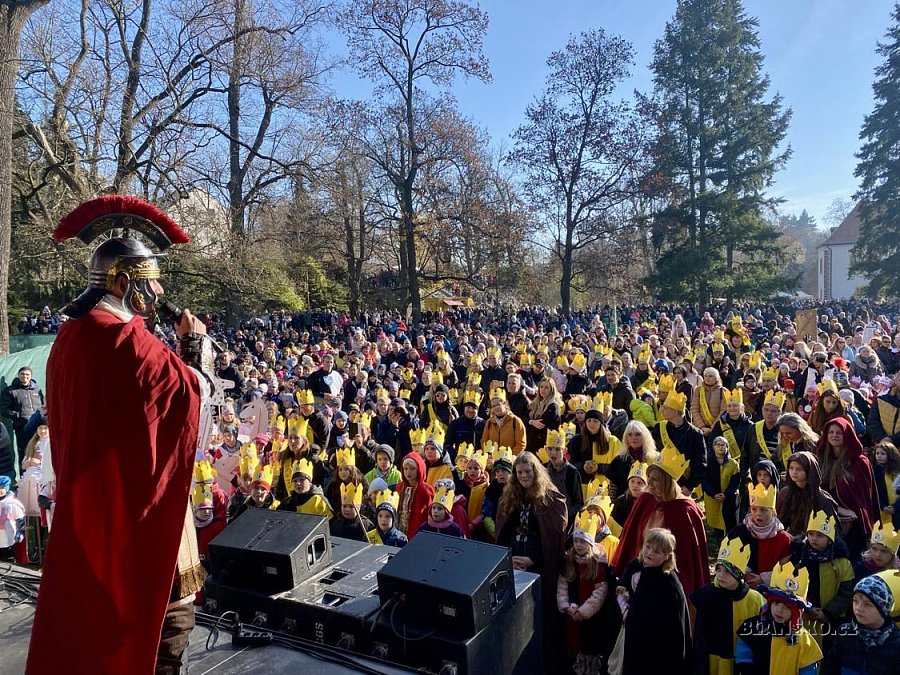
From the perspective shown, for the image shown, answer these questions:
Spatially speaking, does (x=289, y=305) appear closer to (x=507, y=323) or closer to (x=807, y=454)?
(x=507, y=323)

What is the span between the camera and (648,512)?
496cm

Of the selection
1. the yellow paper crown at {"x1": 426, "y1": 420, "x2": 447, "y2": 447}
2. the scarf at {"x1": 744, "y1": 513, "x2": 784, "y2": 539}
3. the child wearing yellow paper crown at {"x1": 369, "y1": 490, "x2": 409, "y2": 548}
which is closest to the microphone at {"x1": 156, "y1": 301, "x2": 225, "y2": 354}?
the child wearing yellow paper crown at {"x1": 369, "y1": 490, "x2": 409, "y2": 548}

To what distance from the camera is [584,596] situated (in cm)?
498

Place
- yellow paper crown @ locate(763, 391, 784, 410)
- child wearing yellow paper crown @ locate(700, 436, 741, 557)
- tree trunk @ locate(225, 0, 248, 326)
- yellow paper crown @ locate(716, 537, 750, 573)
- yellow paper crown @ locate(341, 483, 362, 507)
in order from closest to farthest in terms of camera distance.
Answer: yellow paper crown @ locate(716, 537, 750, 573), yellow paper crown @ locate(341, 483, 362, 507), child wearing yellow paper crown @ locate(700, 436, 741, 557), yellow paper crown @ locate(763, 391, 784, 410), tree trunk @ locate(225, 0, 248, 326)

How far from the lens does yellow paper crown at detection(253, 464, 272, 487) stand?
684 cm

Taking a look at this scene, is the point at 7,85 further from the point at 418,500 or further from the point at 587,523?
the point at 587,523

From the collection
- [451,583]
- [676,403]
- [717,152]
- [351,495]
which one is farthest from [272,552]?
[717,152]

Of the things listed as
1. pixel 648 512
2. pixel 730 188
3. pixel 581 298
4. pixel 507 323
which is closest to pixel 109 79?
pixel 507 323

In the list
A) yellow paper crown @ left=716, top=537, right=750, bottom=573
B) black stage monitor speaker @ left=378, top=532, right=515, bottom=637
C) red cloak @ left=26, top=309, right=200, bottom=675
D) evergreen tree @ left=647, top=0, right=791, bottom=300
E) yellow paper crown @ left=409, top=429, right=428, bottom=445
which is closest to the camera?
red cloak @ left=26, top=309, right=200, bottom=675

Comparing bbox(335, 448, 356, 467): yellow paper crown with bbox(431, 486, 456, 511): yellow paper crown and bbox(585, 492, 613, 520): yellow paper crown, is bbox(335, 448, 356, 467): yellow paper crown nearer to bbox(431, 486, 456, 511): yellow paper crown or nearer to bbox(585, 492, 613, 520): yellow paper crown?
bbox(431, 486, 456, 511): yellow paper crown

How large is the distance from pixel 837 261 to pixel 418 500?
61909mm

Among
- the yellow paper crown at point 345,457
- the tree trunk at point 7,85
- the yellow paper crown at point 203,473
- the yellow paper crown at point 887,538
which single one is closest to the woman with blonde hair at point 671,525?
the yellow paper crown at point 887,538

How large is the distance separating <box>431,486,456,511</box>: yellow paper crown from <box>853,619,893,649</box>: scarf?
3073mm

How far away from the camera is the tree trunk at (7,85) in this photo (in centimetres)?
1032
